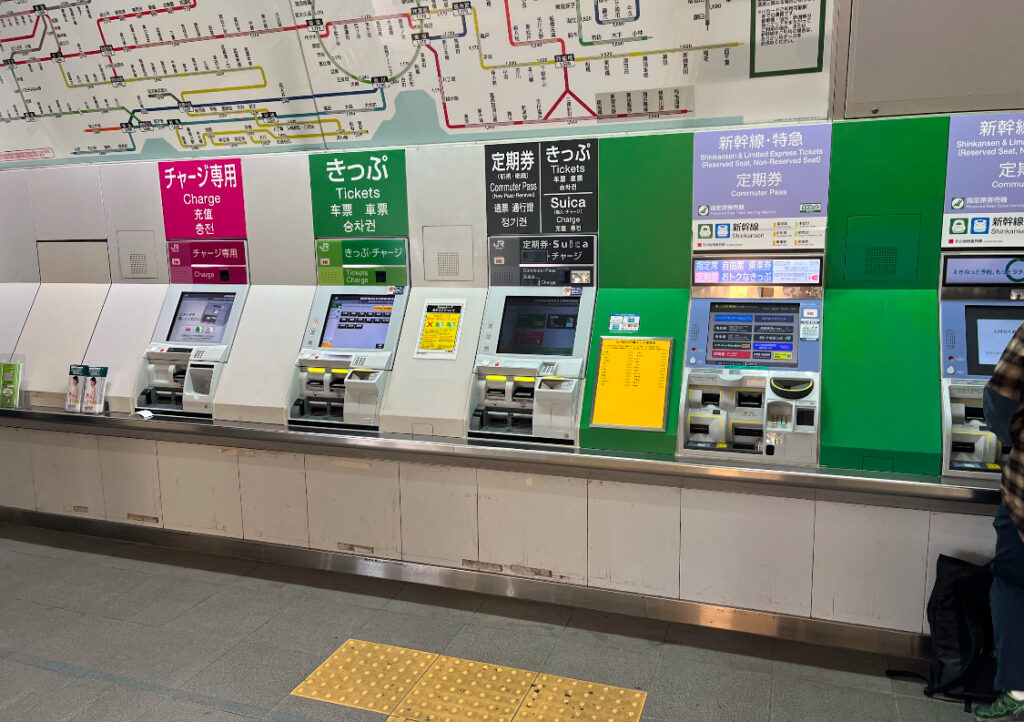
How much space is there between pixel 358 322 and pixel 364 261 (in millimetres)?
351

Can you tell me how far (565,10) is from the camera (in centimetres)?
350

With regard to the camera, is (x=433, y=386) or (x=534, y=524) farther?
(x=433, y=386)

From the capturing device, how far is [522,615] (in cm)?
364

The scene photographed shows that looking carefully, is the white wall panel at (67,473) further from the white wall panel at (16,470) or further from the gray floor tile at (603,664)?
the gray floor tile at (603,664)

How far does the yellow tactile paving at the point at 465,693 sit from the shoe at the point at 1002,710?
1.72 m

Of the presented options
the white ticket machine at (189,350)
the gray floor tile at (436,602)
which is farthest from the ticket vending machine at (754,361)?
the white ticket machine at (189,350)

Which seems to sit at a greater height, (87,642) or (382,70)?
(382,70)

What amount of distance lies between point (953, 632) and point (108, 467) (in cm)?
455

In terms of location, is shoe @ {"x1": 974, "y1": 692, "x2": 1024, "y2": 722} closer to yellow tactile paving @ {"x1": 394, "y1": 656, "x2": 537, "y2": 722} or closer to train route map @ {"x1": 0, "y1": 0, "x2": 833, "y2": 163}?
yellow tactile paving @ {"x1": 394, "y1": 656, "x2": 537, "y2": 722}

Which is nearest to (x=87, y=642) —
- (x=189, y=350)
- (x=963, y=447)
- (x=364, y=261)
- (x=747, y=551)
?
(x=189, y=350)

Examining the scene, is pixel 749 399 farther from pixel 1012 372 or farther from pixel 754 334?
pixel 1012 372

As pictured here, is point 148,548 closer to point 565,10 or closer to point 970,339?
point 565,10

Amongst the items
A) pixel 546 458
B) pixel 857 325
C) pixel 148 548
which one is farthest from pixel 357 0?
pixel 148 548

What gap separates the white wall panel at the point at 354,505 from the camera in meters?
3.82
